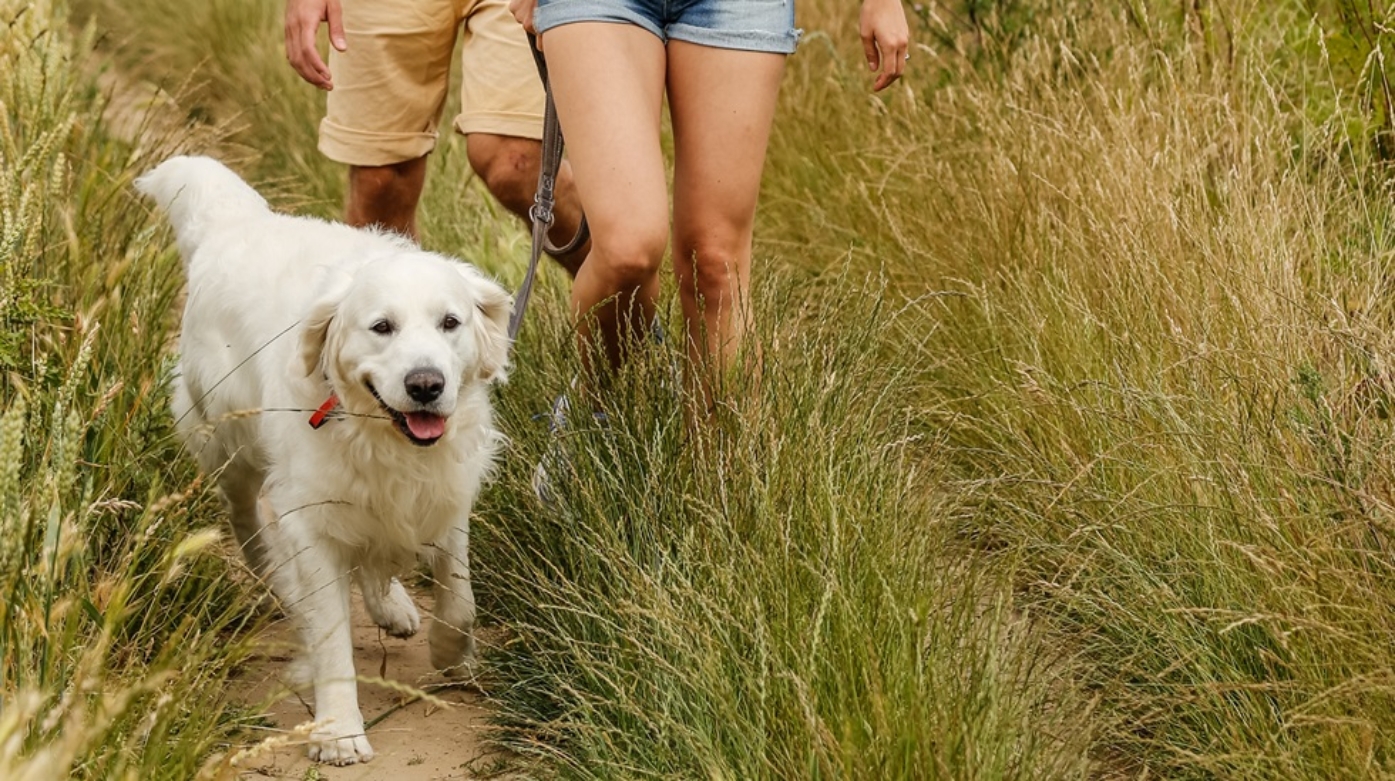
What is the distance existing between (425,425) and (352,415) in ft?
0.64

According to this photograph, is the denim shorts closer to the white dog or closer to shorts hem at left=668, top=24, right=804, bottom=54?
shorts hem at left=668, top=24, right=804, bottom=54

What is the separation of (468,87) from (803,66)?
300 cm

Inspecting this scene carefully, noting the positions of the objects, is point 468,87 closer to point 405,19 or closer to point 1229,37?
point 405,19

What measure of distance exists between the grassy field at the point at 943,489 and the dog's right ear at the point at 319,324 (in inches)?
15.1

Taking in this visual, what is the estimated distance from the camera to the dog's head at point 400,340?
11.3 feet

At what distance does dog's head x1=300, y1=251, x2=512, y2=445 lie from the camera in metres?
3.44

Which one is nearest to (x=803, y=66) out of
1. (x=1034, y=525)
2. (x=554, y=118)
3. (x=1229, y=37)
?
(x=1229, y=37)

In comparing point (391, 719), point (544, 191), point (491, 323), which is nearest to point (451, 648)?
point (391, 719)

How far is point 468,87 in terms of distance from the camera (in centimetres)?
484

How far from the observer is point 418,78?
16.2 feet

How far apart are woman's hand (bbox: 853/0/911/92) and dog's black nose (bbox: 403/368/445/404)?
1305 millimetres

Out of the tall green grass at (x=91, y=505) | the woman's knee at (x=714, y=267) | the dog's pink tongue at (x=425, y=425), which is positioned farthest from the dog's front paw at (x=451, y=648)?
the woman's knee at (x=714, y=267)

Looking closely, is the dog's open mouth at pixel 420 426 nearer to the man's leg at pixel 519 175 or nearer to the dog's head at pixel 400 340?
the dog's head at pixel 400 340

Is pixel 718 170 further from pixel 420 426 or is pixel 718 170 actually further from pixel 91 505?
pixel 91 505
